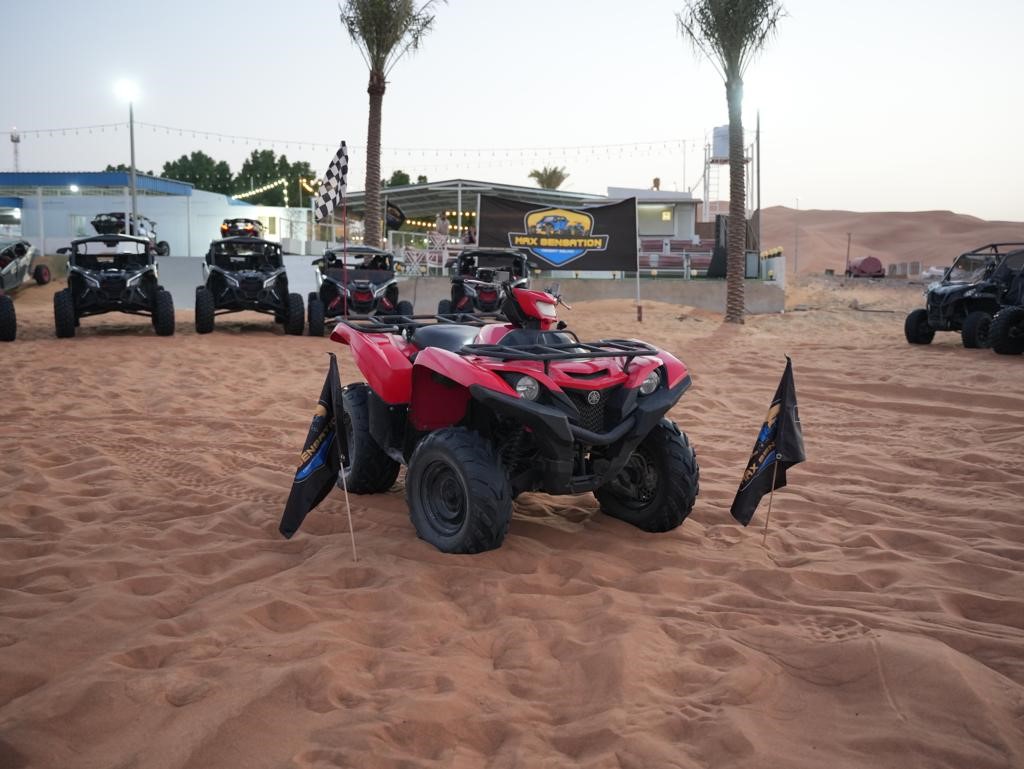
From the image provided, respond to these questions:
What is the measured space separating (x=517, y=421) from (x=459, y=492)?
18.6 inches

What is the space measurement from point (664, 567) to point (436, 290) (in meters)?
18.0

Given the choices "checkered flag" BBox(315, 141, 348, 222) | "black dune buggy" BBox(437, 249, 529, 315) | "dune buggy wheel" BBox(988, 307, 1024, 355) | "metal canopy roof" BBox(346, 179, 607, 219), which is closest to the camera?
"checkered flag" BBox(315, 141, 348, 222)

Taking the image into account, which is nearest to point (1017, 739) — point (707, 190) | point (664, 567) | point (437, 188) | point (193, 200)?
point (664, 567)

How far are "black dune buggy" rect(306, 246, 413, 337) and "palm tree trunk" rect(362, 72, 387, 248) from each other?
480cm

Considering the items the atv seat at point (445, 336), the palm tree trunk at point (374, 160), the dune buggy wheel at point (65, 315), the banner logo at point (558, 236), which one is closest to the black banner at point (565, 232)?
the banner logo at point (558, 236)

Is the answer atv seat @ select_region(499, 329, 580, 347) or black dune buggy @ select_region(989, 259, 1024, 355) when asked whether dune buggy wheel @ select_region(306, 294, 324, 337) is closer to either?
black dune buggy @ select_region(989, 259, 1024, 355)

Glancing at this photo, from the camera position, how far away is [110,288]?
14.0 meters

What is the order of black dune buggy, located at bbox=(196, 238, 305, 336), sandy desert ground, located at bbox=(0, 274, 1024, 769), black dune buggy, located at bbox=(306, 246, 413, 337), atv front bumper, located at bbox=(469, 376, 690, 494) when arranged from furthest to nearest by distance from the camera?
black dune buggy, located at bbox=(306, 246, 413, 337)
black dune buggy, located at bbox=(196, 238, 305, 336)
atv front bumper, located at bbox=(469, 376, 690, 494)
sandy desert ground, located at bbox=(0, 274, 1024, 769)

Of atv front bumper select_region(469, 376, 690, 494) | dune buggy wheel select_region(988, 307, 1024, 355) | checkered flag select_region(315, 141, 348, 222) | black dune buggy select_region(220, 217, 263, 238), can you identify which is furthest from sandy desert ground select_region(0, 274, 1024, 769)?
black dune buggy select_region(220, 217, 263, 238)

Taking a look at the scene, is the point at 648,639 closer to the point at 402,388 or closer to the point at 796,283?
the point at 402,388

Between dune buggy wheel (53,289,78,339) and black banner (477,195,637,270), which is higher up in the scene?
black banner (477,195,637,270)

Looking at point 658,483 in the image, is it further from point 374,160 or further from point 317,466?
point 374,160

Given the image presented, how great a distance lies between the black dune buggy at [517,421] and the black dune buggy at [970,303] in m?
10.7

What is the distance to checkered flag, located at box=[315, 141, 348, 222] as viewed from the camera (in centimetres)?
796
